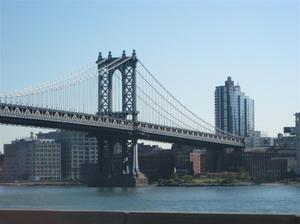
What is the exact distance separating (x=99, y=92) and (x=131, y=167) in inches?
379

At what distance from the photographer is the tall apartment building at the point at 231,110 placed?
171m

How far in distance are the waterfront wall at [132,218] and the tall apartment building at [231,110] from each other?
158629mm

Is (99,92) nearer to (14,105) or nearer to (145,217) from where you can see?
(14,105)

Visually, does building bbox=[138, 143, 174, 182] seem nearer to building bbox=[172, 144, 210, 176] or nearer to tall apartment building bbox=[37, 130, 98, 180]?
building bbox=[172, 144, 210, 176]

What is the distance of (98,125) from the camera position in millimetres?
70125

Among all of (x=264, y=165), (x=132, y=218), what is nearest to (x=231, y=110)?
(x=264, y=165)

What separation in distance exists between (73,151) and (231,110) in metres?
63.4

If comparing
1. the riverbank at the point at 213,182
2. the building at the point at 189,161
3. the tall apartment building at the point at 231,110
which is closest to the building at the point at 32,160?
the building at the point at 189,161

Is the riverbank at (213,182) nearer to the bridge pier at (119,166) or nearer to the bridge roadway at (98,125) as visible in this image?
the bridge roadway at (98,125)

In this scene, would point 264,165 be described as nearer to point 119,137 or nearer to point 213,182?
point 213,182

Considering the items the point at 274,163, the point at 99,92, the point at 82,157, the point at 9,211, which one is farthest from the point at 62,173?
the point at 9,211

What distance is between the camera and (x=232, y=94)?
17675cm

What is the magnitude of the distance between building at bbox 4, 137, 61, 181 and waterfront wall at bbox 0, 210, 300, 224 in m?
106

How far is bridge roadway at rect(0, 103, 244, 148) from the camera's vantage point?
59.1 m
